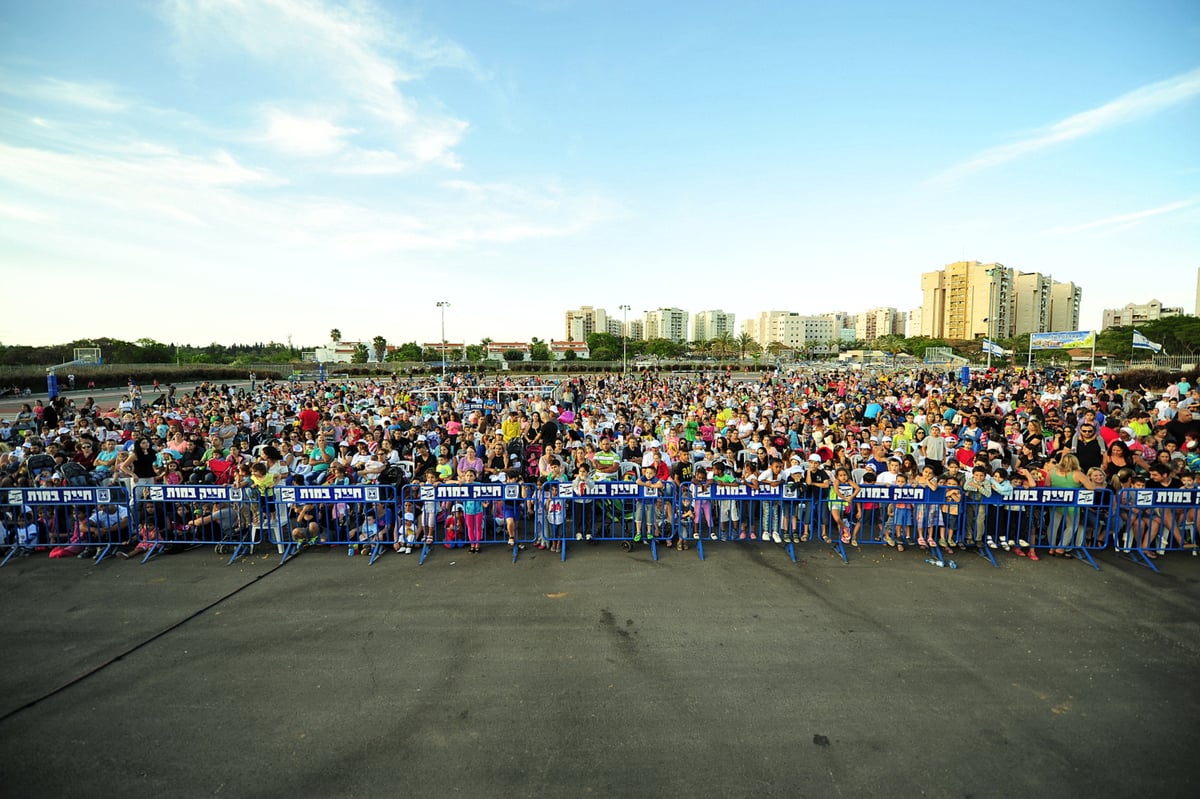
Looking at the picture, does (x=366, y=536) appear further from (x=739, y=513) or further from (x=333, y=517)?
(x=739, y=513)

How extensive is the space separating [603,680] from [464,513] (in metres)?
4.15

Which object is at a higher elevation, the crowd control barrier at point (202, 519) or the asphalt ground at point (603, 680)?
the crowd control barrier at point (202, 519)

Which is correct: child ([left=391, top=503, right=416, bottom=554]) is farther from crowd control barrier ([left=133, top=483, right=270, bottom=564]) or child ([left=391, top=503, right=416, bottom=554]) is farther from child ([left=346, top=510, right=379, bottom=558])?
crowd control barrier ([left=133, top=483, right=270, bottom=564])

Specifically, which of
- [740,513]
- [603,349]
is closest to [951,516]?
[740,513]

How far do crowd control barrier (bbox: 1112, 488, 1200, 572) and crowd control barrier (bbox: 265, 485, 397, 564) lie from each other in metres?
10.7

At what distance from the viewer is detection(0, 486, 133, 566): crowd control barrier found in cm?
781

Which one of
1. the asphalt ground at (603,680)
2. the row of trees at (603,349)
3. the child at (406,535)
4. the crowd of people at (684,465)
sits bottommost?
the asphalt ground at (603,680)

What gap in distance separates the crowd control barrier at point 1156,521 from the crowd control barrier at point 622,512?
635 cm

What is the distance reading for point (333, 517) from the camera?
8414mm

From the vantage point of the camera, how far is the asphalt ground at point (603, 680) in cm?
367

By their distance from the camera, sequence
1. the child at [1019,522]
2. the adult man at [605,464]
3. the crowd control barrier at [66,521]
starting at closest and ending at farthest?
1. the child at [1019,522]
2. the crowd control barrier at [66,521]
3. the adult man at [605,464]

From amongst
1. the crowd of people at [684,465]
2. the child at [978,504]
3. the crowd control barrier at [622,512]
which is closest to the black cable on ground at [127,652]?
the crowd of people at [684,465]

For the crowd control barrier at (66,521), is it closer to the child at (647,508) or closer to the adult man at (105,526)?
the adult man at (105,526)

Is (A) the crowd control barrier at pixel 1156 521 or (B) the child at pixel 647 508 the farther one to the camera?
(B) the child at pixel 647 508
